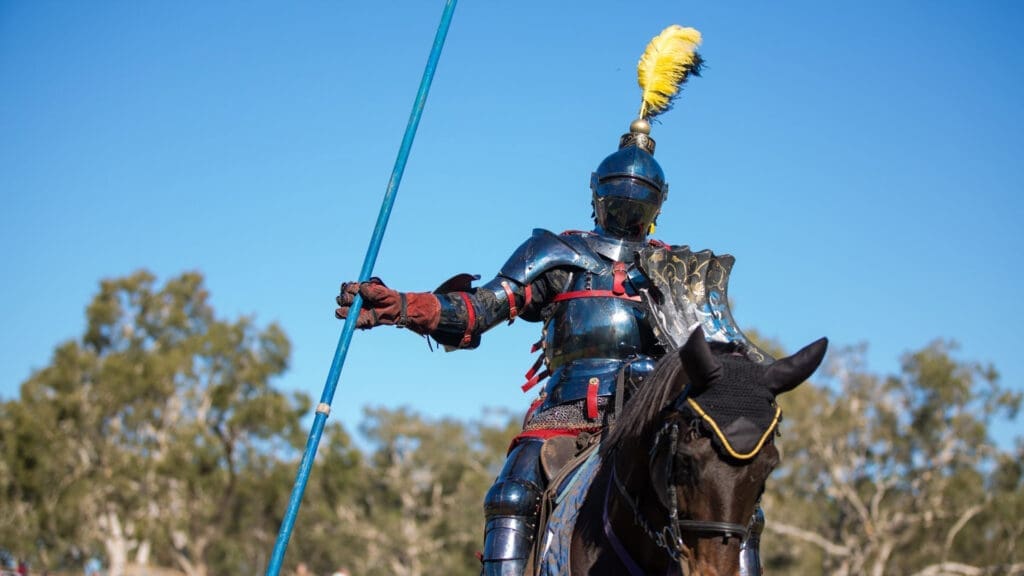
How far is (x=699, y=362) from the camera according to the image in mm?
3637

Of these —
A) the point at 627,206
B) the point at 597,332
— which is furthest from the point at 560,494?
the point at 627,206

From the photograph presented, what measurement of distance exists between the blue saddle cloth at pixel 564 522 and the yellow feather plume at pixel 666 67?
125 inches

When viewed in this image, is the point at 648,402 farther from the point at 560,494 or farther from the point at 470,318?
the point at 470,318

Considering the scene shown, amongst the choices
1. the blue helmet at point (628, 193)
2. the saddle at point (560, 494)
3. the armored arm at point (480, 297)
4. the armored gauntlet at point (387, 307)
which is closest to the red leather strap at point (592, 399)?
the saddle at point (560, 494)

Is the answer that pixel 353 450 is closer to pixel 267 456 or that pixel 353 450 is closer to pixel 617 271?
pixel 267 456

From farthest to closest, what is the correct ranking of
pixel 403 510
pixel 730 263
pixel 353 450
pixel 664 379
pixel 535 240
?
pixel 403 510 → pixel 353 450 → pixel 535 240 → pixel 730 263 → pixel 664 379

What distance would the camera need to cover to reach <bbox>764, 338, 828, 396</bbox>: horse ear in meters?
3.79

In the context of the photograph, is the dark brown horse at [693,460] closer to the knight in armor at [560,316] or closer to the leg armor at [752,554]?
the leg armor at [752,554]

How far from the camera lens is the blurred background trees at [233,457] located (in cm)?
3488

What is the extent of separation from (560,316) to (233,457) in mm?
32535

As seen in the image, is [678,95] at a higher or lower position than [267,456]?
lower

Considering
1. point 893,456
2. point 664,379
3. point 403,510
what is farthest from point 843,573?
point 664,379

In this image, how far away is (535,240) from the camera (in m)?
6.02

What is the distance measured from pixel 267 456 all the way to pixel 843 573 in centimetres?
1938
